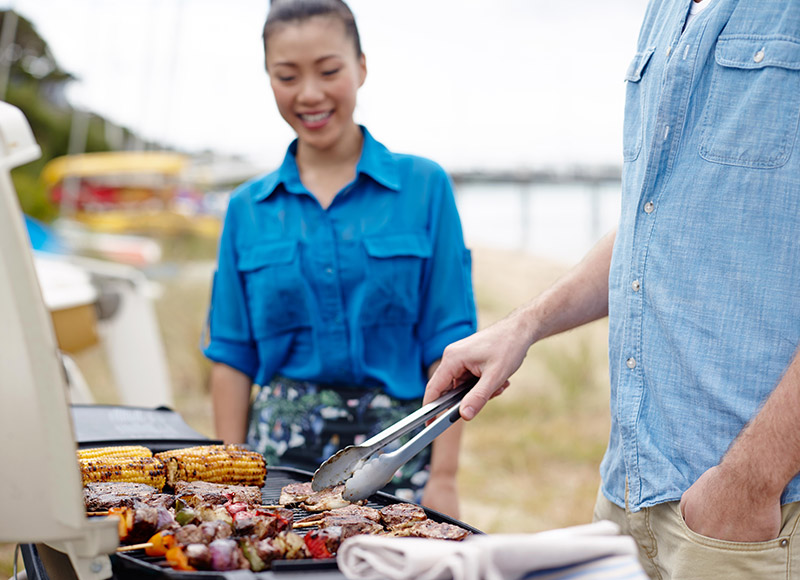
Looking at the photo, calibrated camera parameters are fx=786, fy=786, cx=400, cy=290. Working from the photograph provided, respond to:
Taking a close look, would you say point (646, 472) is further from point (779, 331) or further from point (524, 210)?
point (524, 210)

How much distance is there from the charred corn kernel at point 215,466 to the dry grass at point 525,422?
313 centimetres

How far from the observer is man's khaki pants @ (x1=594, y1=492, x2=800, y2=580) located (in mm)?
1467

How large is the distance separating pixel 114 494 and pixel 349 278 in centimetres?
110

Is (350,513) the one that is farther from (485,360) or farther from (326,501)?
(485,360)

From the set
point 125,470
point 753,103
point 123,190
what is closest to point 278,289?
point 125,470

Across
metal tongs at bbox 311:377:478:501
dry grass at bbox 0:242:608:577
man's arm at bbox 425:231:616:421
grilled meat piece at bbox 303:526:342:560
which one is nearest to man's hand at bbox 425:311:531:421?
man's arm at bbox 425:231:616:421

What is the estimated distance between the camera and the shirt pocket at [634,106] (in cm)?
178

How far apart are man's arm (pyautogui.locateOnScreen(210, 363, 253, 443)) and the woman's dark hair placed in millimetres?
1076

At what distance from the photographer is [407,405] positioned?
2.48 meters

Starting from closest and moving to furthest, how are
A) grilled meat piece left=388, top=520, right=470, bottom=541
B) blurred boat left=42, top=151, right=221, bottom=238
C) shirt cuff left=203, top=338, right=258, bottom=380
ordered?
grilled meat piece left=388, top=520, right=470, bottom=541, shirt cuff left=203, top=338, right=258, bottom=380, blurred boat left=42, top=151, right=221, bottom=238

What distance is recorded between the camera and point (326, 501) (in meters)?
1.57

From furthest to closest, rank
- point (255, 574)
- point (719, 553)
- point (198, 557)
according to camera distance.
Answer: point (719, 553) → point (198, 557) → point (255, 574)

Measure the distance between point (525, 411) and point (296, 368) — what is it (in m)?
4.89

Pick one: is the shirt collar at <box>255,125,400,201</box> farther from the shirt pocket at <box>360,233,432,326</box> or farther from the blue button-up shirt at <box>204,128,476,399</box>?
the shirt pocket at <box>360,233,432,326</box>
